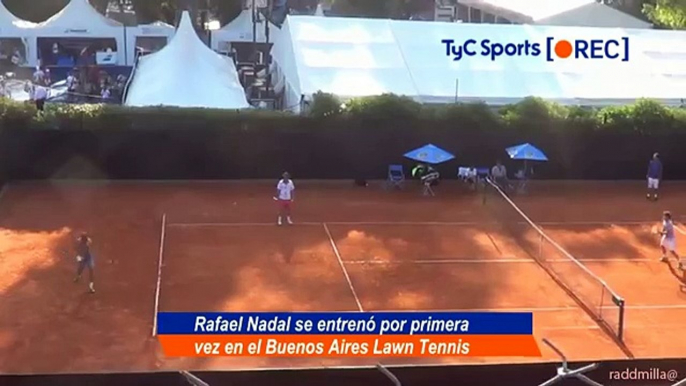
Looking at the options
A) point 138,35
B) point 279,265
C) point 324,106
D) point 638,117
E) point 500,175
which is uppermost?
point 138,35

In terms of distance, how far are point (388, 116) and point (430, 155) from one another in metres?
1.95

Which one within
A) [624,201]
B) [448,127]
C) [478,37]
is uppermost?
[478,37]

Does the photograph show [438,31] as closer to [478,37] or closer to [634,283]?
[478,37]

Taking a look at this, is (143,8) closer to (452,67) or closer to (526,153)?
(452,67)

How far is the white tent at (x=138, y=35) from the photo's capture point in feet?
131

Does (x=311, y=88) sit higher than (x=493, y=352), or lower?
higher

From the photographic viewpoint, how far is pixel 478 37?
106 feet

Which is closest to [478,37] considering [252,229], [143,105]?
[143,105]

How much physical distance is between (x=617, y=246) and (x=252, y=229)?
8.45 m
